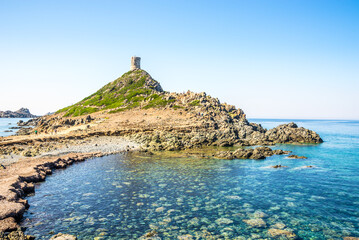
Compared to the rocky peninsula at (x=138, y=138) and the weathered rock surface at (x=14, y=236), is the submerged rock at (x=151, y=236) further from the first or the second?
the rocky peninsula at (x=138, y=138)

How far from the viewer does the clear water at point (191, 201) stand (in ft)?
51.5

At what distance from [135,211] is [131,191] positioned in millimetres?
4916

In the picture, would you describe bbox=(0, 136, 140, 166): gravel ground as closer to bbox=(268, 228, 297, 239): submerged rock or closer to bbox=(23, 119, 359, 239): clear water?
bbox=(23, 119, 359, 239): clear water

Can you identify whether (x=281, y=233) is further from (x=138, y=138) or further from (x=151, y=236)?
(x=138, y=138)

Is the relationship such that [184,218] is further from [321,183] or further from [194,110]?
[194,110]

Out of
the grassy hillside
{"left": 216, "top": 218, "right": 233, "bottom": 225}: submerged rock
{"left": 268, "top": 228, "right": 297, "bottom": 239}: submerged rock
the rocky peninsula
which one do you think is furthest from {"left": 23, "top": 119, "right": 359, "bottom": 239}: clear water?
the grassy hillside

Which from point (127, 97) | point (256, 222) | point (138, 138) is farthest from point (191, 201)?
point (127, 97)

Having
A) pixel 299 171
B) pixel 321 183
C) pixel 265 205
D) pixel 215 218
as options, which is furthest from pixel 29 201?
pixel 299 171

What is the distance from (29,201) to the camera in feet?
65.7

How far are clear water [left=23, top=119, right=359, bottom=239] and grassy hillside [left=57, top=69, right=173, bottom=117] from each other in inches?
2697

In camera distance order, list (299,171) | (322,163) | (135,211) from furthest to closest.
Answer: (322,163) < (299,171) < (135,211)

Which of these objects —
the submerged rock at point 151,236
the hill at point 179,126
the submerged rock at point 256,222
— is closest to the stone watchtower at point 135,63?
the hill at point 179,126

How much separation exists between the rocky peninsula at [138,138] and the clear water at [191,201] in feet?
7.42

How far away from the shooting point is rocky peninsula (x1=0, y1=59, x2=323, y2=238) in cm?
2542
